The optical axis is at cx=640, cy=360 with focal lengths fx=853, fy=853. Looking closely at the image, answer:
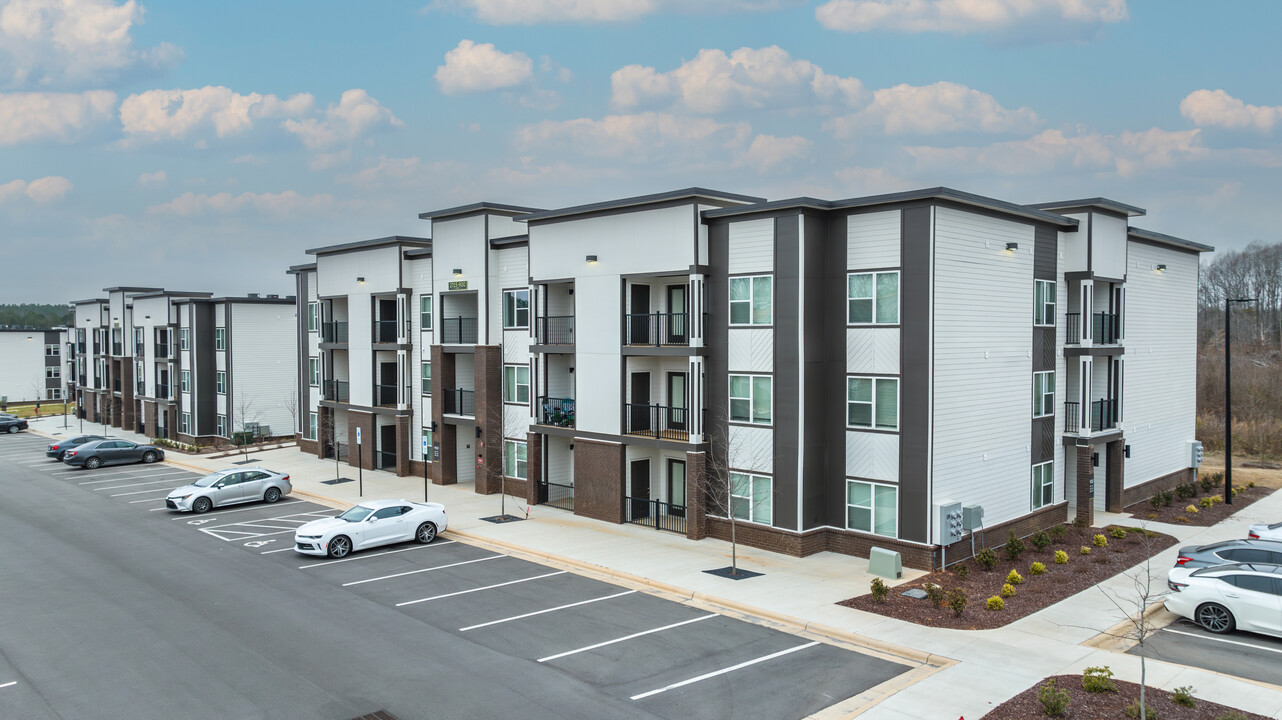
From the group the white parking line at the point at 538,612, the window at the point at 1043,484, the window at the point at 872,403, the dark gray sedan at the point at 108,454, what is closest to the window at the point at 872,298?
the window at the point at 872,403

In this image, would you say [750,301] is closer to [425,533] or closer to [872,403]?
[872,403]

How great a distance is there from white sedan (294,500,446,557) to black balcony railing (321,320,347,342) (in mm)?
18352

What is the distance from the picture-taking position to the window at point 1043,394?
26.3 m

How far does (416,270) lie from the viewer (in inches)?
1471

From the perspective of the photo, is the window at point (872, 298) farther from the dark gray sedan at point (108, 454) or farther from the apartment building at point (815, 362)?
the dark gray sedan at point (108, 454)

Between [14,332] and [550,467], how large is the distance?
81810mm

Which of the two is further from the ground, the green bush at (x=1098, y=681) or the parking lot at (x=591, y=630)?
the green bush at (x=1098, y=681)

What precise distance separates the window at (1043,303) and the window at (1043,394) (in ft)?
5.43

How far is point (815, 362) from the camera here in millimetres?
23781

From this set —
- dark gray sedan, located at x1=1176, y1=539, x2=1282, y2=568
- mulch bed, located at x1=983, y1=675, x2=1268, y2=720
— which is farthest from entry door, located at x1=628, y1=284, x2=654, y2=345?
mulch bed, located at x1=983, y1=675, x2=1268, y2=720

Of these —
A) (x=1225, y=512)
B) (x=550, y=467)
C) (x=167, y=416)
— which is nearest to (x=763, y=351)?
(x=550, y=467)

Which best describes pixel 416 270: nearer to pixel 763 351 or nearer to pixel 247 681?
pixel 763 351

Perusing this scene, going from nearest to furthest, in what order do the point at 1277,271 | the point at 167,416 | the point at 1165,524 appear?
the point at 1165,524 → the point at 167,416 → the point at 1277,271

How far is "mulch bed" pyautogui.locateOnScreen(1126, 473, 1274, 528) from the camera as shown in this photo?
28.6 m
